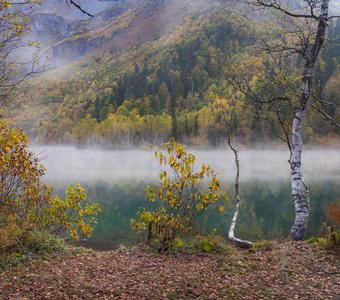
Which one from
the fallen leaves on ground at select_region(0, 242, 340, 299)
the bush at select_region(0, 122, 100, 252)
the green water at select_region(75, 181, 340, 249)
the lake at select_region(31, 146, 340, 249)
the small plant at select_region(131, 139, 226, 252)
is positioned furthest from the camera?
the lake at select_region(31, 146, 340, 249)

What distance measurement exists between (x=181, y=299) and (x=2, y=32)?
7003mm

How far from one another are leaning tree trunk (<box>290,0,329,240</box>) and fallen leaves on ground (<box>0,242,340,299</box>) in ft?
3.20

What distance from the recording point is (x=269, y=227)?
111 feet

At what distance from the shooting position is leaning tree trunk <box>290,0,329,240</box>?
10.1 meters

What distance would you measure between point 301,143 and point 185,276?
197 inches

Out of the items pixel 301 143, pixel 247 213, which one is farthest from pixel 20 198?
pixel 247 213

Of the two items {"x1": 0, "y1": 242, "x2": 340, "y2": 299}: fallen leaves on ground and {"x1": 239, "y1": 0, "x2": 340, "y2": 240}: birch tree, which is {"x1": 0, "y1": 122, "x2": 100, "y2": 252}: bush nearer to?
{"x1": 0, "y1": 242, "x2": 340, "y2": 299}: fallen leaves on ground

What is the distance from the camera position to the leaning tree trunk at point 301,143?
10.1 metres

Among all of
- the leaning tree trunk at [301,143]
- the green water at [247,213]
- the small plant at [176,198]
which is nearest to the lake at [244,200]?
the green water at [247,213]

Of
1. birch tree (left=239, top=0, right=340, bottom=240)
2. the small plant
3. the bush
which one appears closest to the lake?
the small plant

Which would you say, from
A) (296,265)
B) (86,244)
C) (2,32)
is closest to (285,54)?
(296,265)

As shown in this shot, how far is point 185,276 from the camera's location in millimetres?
7375

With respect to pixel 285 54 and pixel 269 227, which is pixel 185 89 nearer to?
pixel 269 227

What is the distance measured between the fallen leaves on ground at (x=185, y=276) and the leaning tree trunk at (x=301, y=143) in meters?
0.98
